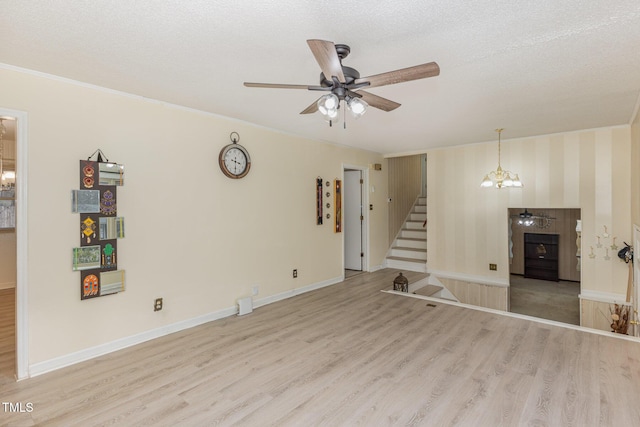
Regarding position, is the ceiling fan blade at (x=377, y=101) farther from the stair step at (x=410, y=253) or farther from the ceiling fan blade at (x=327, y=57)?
the stair step at (x=410, y=253)

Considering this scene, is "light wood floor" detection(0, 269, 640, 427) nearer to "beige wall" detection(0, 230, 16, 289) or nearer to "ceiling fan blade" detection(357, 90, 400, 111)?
"ceiling fan blade" detection(357, 90, 400, 111)

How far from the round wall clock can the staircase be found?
4069 millimetres

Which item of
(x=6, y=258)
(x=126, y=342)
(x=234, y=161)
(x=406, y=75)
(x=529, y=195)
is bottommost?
(x=126, y=342)

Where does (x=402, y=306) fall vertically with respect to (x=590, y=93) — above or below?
below

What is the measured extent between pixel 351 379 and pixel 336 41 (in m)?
2.54

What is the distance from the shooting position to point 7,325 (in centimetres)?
374

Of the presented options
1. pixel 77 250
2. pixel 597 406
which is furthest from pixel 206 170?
pixel 597 406

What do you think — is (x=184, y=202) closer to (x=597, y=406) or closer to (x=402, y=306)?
(x=402, y=306)

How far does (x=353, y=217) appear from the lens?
6535 millimetres

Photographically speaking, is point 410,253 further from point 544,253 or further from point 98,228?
point 98,228

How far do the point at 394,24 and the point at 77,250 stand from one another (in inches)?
124

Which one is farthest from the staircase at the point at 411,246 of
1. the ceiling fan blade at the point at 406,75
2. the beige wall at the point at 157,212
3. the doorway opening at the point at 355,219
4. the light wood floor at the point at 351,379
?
the ceiling fan blade at the point at 406,75

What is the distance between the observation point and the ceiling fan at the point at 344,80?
69.9 inches

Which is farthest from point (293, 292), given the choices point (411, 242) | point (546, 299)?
point (546, 299)
